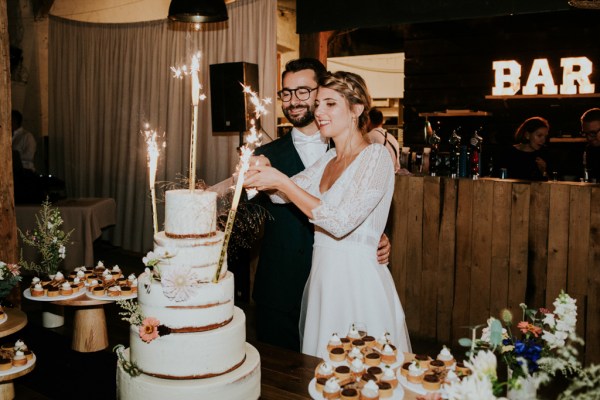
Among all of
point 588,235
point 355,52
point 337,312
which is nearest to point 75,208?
point 337,312

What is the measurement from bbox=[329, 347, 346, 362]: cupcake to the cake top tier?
2.08 ft

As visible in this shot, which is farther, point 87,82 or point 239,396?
point 87,82

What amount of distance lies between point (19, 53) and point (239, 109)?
4.45 metres

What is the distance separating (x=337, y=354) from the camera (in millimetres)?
1987

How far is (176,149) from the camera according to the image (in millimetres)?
7559

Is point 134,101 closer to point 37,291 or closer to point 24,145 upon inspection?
point 24,145

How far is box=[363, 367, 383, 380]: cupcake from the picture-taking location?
5.96ft

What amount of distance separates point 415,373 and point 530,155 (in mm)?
4579

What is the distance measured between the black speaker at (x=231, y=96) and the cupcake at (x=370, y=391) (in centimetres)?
420

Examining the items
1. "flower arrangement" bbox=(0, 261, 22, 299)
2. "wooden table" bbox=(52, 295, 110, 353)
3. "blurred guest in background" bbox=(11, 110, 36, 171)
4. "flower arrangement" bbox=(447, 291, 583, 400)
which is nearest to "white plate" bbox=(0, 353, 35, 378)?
"flower arrangement" bbox=(0, 261, 22, 299)

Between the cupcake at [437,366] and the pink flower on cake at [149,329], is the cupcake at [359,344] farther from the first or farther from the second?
the pink flower on cake at [149,329]

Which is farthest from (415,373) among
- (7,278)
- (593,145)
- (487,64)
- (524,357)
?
(487,64)

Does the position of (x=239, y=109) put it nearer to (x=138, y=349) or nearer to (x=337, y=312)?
(x=337, y=312)

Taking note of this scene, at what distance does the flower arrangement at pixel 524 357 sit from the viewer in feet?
3.84
